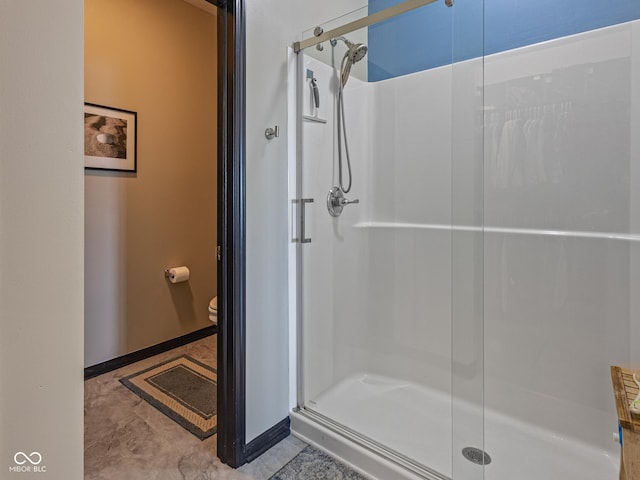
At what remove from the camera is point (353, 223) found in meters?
2.29

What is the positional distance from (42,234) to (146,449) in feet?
4.82

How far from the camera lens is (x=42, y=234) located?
0.64 metres

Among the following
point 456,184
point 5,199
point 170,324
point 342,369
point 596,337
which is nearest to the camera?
point 5,199

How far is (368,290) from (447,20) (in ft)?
5.06

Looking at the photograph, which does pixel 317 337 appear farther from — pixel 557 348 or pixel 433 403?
pixel 557 348

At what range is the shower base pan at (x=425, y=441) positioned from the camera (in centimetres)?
150

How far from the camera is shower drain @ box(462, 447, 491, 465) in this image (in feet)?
4.98

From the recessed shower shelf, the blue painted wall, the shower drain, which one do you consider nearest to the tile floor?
the shower drain

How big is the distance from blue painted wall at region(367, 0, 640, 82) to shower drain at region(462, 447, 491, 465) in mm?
1759

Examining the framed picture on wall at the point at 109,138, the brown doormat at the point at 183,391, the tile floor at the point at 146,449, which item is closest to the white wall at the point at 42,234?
the tile floor at the point at 146,449

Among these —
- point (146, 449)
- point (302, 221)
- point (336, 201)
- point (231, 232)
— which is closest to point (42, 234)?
point (231, 232)

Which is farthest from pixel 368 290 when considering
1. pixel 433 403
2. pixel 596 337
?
pixel 596 337

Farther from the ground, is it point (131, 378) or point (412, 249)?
point (412, 249)

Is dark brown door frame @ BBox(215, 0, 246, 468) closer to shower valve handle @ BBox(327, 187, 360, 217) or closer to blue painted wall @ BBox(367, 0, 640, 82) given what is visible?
shower valve handle @ BBox(327, 187, 360, 217)
